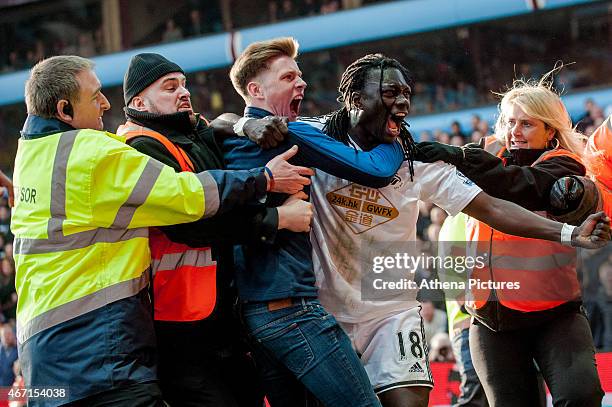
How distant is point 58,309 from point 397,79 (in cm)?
162

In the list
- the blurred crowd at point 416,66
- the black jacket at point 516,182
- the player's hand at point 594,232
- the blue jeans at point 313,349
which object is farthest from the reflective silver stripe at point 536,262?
the blurred crowd at point 416,66

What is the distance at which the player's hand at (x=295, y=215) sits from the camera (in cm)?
350

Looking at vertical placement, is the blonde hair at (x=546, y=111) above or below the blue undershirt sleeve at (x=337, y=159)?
above

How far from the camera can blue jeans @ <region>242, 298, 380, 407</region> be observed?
11.2 feet

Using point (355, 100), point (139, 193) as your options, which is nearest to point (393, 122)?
point (355, 100)

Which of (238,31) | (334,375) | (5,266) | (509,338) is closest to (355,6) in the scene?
(238,31)

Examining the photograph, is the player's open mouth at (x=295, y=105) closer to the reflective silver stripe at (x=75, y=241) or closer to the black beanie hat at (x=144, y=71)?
the black beanie hat at (x=144, y=71)

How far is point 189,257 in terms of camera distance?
358cm

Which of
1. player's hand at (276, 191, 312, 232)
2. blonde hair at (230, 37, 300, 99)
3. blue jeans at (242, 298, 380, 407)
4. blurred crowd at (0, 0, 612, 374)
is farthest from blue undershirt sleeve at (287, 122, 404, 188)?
blurred crowd at (0, 0, 612, 374)

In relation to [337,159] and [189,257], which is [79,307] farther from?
[337,159]

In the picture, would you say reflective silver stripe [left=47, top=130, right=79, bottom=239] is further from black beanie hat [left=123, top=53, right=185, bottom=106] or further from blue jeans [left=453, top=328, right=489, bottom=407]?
blue jeans [left=453, top=328, right=489, bottom=407]

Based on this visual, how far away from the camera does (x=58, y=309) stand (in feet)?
10.7

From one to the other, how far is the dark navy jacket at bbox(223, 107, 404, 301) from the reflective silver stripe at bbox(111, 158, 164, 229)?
0.50m

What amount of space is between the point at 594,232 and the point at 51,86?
7.17ft
